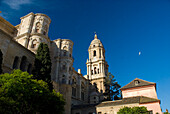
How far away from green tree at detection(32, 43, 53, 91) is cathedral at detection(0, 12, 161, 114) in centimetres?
376

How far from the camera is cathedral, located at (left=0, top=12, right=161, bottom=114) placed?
993 inches

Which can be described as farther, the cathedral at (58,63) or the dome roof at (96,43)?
the dome roof at (96,43)

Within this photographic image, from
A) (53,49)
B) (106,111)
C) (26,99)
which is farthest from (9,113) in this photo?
(53,49)

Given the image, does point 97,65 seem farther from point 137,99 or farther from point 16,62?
point 16,62

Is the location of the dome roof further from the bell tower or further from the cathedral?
the cathedral

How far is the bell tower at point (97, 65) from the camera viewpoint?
175ft

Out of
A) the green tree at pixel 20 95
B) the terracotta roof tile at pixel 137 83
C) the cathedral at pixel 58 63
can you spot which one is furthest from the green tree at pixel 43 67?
the terracotta roof tile at pixel 137 83

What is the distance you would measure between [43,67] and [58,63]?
483 inches

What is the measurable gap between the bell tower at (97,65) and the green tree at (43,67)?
30545 mm

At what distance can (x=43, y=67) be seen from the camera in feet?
78.4

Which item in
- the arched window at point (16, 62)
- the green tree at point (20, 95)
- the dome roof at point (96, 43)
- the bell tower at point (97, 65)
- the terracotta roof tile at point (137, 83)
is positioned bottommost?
the green tree at point (20, 95)

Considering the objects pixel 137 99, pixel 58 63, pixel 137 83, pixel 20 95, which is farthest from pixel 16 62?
pixel 137 83

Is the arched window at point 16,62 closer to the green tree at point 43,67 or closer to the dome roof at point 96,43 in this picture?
the green tree at point 43,67

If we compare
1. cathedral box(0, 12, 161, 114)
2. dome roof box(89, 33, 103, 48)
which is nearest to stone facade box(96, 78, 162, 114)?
cathedral box(0, 12, 161, 114)
